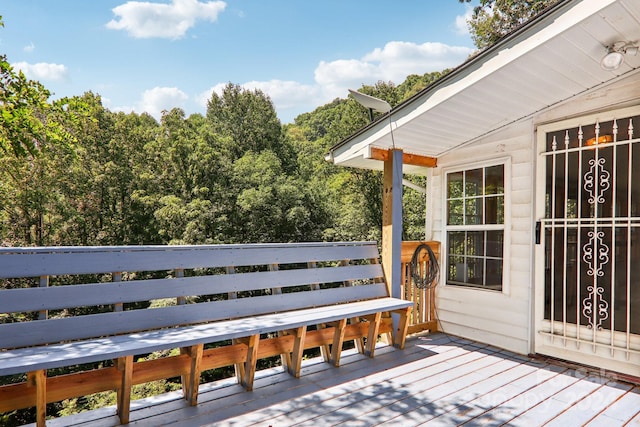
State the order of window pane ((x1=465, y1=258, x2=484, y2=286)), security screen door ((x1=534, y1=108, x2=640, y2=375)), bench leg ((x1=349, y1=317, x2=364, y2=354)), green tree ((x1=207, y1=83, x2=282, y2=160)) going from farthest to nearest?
green tree ((x1=207, y1=83, x2=282, y2=160)) < window pane ((x1=465, y1=258, x2=484, y2=286)) < bench leg ((x1=349, y1=317, x2=364, y2=354)) < security screen door ((x1=534, y1=108, x2=640, y2=375))

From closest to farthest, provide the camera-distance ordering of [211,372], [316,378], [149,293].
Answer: [149,293], [316,378], [211,372]

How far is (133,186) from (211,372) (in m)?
10.1

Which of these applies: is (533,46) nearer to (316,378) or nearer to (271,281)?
(271,281)

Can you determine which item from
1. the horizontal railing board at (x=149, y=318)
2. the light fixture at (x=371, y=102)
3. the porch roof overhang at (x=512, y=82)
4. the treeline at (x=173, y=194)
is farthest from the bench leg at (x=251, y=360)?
the treeline at (x=173, y=194)

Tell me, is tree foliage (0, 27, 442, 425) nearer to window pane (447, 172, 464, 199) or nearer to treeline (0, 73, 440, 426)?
treeline (0, 73, 440, 426)

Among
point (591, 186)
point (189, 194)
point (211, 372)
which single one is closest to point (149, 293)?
point (591, 186)

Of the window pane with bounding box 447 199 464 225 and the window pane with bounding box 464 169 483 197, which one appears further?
the window pane with bounding box 447 199 464 225

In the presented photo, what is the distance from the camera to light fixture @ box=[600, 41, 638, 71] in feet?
8.50

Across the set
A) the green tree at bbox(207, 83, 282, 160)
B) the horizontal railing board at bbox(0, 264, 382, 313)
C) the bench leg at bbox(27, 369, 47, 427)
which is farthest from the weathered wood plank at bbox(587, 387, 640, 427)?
the green tree at bbox(207, 83, 282, 160)

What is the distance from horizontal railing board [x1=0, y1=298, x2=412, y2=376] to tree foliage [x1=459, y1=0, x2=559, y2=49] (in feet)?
47.2

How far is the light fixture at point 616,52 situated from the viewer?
2592 mm

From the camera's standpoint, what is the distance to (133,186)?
18.2m

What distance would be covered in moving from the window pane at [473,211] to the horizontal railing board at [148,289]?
1501 mm

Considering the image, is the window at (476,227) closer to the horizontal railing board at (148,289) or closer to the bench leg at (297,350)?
the horizontal railing board at (148,289)
